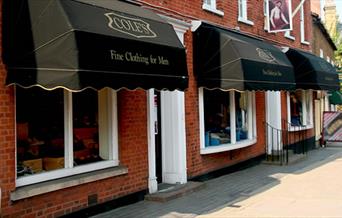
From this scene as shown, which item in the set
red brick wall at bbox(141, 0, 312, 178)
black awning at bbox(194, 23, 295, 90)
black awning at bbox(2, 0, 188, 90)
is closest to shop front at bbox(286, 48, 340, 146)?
red brick wall at bbox(141, 0, 312, 178)

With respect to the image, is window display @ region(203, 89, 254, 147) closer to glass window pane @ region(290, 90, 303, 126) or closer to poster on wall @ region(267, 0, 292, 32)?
poster on wall @ region(267, 0, 292, 32)

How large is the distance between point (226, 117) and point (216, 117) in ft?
1.68

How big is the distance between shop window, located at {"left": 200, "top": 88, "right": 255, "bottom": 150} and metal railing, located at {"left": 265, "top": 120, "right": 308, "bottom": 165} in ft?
4.52

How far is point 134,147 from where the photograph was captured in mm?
8500

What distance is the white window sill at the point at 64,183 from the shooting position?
20.2ft

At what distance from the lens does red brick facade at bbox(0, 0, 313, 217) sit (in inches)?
240

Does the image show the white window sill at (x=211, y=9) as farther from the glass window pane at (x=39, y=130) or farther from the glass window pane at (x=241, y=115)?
the glass window pane at (x=39, y=130)

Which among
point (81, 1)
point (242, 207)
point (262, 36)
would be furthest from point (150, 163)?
point (262, 36)

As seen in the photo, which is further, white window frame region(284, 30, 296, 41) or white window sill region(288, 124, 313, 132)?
white window frame region(284, 30, 296, 41)

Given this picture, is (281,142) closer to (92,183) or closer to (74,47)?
(92,183)

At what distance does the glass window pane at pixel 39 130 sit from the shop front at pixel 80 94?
0.6 inches

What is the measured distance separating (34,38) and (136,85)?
4.92 ft

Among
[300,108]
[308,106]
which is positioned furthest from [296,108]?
[308,106]

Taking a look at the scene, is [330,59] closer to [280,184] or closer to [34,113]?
[280,184]
